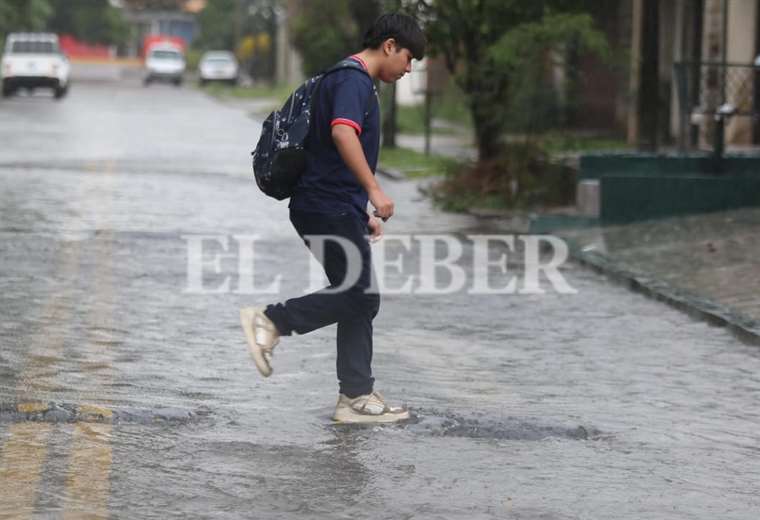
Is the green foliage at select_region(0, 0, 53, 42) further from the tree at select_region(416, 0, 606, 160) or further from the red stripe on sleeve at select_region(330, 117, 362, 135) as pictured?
the red stripe on sleeve at select_region(330, 117, 362, 135)

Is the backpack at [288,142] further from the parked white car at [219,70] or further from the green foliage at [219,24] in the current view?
the green foliage at [219,24]

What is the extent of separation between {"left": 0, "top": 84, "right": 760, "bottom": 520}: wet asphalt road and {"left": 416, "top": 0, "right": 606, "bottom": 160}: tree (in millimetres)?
4816

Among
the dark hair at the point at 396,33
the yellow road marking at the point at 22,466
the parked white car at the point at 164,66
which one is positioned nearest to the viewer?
the yellow road marking at the point at 22,466

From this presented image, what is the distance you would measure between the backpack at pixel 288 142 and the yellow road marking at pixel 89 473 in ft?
3.95

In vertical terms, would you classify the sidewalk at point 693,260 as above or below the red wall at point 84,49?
above

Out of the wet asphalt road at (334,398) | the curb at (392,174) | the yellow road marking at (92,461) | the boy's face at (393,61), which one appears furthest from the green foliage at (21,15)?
the boy's face at (393,61)

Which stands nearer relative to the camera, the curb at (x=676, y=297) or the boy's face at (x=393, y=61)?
the boy's face at (x=393, y=61)

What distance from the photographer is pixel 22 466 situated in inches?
254

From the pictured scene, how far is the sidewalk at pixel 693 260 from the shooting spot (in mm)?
11570

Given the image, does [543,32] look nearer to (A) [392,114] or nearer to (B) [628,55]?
(B) [628,55]

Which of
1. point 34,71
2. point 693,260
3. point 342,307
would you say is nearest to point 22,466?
point 342,307

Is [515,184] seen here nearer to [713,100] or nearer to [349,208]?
[713,100]

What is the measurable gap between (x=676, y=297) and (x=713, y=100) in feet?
33.6

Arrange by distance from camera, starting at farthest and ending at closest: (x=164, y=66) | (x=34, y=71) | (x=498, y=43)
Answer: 1. (x=164, y=66)
2. (x=34, y=71)
3. (x=498, y=43)
